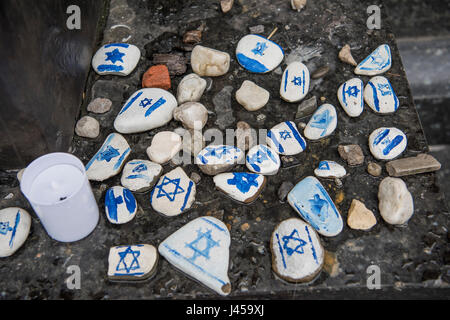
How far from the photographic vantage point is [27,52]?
92 cm

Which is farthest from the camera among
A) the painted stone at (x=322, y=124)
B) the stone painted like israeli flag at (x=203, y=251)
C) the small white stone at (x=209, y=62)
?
the small white stone at (x=209, y=62)

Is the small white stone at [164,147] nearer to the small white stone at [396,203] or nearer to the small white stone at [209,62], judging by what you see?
the small white stone at [209,62]

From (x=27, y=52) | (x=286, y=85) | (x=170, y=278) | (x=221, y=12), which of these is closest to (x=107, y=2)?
(x=221, y=12)

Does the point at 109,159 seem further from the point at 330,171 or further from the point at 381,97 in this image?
the point at 381,97

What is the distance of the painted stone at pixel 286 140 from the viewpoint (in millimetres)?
1062

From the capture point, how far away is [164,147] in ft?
3.48

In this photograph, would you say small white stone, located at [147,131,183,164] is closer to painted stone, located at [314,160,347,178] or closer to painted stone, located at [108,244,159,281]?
painted stone, located at [108,244,159,281]

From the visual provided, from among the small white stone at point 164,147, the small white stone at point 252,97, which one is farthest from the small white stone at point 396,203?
the small white stone at point 164,147

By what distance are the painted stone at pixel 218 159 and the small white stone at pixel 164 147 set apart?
2.6 inches

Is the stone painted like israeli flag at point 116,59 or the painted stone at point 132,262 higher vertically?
the stone painted like israeli flag at point 116,59
